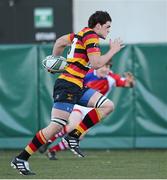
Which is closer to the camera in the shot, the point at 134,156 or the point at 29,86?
the point at 134,156

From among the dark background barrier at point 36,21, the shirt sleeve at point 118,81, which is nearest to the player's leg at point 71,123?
the shirt sleeve at point 118,81

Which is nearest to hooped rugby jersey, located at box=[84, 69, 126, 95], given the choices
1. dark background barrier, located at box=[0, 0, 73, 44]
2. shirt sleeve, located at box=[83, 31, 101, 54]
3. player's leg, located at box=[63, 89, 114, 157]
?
player's leg, located at box=[63, 89, 114, 157]

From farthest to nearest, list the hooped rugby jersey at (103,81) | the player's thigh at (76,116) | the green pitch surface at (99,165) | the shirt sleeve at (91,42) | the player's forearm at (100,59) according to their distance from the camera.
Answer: the hooped rugby jersey at (103,81), the player's thigh at (76,116), the green pitch surface at (99,165), the shirt sleeve at (91,42), the player's forearm at (100,59)

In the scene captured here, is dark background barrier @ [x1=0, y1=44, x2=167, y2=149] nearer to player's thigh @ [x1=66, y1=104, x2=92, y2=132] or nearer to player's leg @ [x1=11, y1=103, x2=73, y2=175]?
player's thigh @ [x1=66, y1=104, x2=92, y2=132]

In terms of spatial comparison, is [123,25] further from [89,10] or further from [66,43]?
[66,43]

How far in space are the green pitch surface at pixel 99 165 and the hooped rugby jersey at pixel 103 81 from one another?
100cm

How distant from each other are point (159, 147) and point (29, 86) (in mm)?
2318

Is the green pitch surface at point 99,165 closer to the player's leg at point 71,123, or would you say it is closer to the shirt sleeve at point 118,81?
the player's leg at point 71,123

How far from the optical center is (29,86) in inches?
602

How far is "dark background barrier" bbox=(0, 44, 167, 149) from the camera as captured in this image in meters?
15.2

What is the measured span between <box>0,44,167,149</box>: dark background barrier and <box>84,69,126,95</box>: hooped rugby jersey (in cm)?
79

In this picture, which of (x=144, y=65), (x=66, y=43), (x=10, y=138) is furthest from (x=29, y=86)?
(x=66, y=43)

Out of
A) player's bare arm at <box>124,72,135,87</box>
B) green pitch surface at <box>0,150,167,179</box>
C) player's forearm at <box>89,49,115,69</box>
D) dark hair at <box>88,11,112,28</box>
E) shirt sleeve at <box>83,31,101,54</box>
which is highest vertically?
dark hair at <box>88,11,112,28</box>

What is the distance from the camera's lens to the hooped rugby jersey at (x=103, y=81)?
14227 mm
